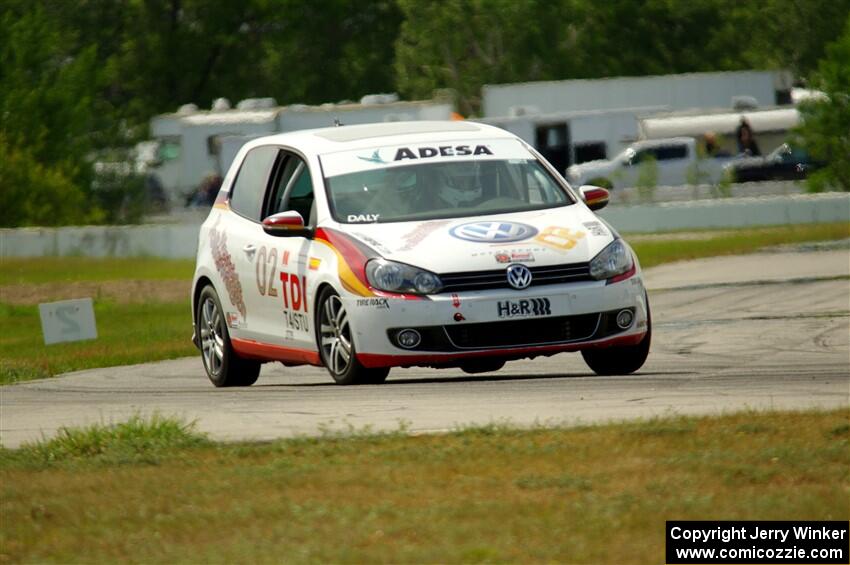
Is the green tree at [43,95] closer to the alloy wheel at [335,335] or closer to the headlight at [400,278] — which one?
the alloy wheel at [335,335]

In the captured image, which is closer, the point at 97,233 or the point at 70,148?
the point at 97,233

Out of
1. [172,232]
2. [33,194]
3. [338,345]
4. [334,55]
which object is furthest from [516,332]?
[334,55]

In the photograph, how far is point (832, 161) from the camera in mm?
40125

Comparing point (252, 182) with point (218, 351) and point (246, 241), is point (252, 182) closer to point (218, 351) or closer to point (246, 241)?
point (246, 241)

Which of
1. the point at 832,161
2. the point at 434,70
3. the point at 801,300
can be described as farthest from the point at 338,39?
the point at 801,300

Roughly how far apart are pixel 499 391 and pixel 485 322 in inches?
20.6

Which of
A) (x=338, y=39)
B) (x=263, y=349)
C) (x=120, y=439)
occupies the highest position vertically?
(x=120, y=439)

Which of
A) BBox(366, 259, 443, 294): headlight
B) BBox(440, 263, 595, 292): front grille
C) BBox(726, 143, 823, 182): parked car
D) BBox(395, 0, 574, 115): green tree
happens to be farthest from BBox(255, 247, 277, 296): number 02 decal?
BBox(395, 0, 574, 115): green tree

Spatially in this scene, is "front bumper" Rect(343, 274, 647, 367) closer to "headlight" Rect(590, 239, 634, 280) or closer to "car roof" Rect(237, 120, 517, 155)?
"headlight" Rect(590, 239, 634, 280)

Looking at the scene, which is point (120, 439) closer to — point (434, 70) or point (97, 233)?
point (97, 233)

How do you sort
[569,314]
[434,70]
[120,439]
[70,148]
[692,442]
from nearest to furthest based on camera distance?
[692,442]
[120,439]
[569,314]
[70,148]
[434,70]

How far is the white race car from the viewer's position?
11672 millimetres

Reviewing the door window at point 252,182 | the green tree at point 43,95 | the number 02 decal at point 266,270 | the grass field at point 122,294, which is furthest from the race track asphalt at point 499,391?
the green tree at point 43,95

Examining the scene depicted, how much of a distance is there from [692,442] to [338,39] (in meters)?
90.3
